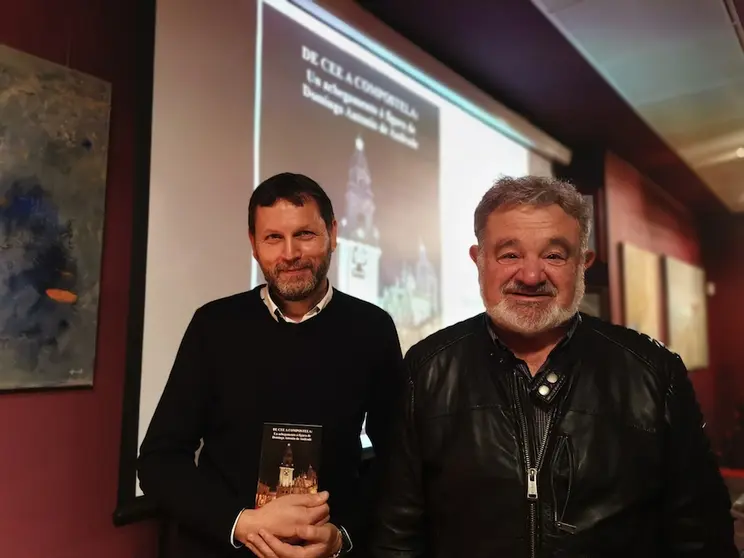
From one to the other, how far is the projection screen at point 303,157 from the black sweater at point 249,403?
15.2 inches

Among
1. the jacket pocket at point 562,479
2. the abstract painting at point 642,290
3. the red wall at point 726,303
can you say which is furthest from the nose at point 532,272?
the red wall at point 726,303

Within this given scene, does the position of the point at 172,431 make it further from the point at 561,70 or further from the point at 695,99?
the point at 695,99

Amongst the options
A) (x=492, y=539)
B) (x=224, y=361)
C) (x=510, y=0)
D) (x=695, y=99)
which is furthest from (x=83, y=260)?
(x=695, y=99)

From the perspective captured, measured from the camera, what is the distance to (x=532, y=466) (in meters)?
0.96

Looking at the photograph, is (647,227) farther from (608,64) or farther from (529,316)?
(529,316)

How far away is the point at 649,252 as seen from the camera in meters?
4.57

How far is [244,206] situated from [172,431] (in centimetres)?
81

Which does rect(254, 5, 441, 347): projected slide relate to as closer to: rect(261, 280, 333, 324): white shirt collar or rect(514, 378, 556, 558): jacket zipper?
rect(261, 280, 333, 324): white shirt collar

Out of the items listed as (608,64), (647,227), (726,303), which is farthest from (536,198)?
(726,303)

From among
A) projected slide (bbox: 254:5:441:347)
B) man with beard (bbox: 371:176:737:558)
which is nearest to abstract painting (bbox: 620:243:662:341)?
projected slide (bbox: 254:5:441:347)

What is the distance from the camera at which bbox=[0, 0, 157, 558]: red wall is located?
1.38 m

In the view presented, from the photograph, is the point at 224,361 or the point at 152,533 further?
the point at 152,533

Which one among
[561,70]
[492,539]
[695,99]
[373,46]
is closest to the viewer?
[492,539]

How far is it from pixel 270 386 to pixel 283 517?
0.78 ft
